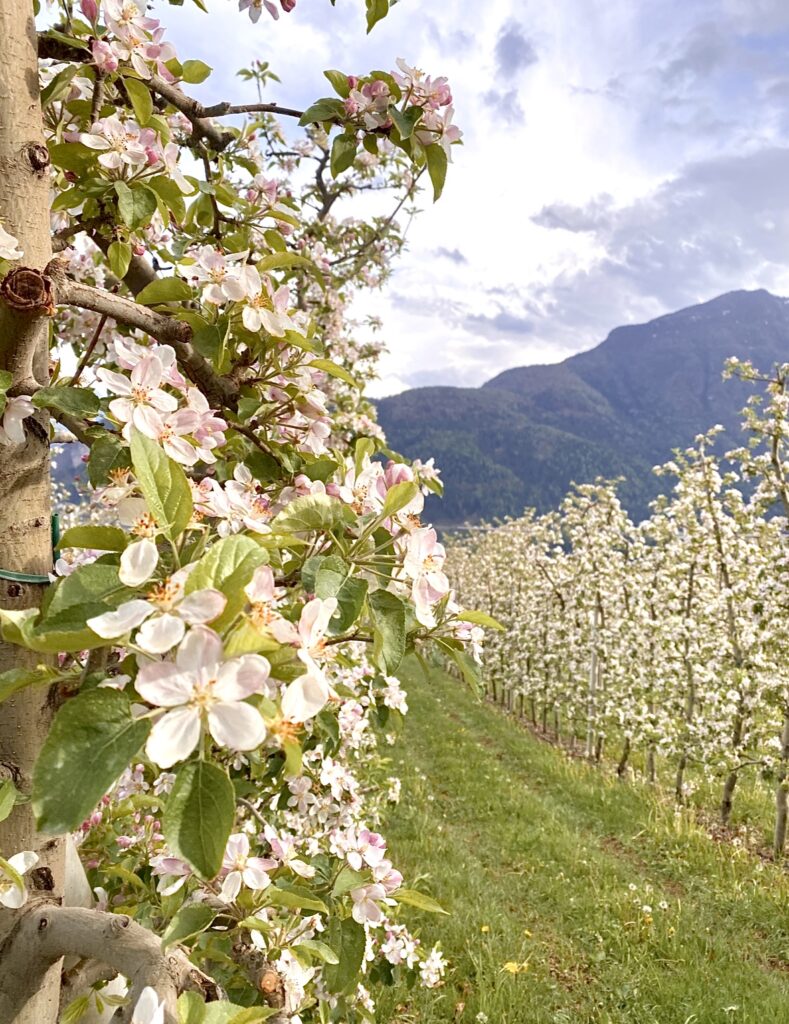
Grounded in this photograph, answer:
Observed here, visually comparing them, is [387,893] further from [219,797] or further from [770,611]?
[770,611]

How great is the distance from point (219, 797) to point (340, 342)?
5063mm

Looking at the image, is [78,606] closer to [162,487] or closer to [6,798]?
[162,487]

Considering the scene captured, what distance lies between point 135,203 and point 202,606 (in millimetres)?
884

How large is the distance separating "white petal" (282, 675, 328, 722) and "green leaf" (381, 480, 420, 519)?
298 millimetres

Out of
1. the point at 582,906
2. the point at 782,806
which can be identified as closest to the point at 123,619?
the point at 582,906

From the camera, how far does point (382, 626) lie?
2.88ft

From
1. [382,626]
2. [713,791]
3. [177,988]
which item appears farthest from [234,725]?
[713,791]

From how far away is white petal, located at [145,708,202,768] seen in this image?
1.86 ft

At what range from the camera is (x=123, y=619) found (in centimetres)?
59

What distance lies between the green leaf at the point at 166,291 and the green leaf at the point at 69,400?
0.70 ft

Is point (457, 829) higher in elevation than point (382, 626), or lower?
lower

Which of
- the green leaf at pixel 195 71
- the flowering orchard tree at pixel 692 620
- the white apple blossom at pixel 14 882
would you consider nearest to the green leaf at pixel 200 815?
the white apple blossom at pixel 14 882

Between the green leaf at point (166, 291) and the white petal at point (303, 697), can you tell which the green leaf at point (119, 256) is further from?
the white petal at point (303, 697)

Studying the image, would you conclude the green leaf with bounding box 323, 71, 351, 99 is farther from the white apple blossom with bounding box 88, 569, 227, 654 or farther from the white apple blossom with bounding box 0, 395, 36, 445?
the white apple blossom with bounding box 88, 569, 227, 654
